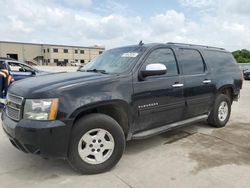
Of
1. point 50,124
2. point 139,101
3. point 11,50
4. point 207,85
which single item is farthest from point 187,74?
point 11,50

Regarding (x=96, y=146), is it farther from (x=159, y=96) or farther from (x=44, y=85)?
(x=159, y=96)

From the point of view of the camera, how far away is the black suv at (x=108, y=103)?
3102 mm

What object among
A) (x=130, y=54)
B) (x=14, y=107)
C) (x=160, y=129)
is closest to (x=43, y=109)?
(x=14, y=107)

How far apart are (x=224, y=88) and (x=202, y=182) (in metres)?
3.02

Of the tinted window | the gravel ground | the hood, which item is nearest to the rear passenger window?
the tinted window

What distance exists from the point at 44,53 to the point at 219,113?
267 feet

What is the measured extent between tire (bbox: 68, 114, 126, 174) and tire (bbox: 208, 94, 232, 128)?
277 centimetres

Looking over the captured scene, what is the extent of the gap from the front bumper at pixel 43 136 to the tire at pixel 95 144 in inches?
4.9

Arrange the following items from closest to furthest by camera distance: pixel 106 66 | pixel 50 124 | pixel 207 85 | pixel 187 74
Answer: pixel 50 124 < pixel 106 66 < pixel 187 74 < pixel 207 85

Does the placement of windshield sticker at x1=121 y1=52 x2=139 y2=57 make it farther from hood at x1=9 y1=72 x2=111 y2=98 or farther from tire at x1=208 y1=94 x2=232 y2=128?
tire at x1=208 y1=94 x2=232 y2=128

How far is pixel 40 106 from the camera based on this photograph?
3.08m

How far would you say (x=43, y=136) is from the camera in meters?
3.05

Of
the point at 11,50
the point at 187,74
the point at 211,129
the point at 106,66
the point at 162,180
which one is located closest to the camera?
the point at 162,180

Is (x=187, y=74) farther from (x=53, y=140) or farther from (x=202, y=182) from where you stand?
(x=53, y=140)
